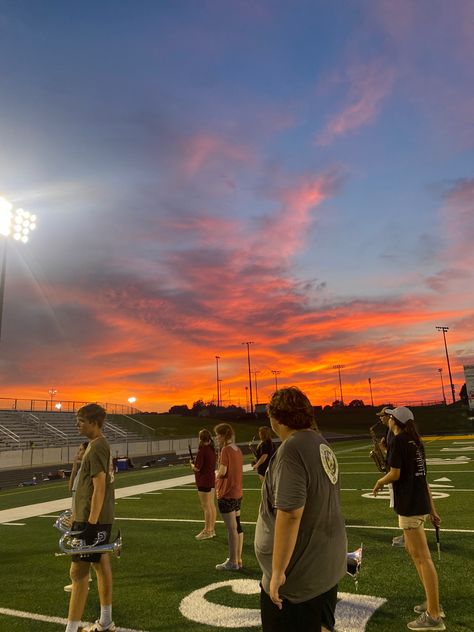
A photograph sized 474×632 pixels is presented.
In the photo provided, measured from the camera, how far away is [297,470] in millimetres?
2436

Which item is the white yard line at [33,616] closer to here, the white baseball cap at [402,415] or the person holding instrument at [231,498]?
the person holding instrument at [231,498]

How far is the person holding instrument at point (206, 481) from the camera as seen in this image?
322 inches

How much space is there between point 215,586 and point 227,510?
3.09 feet

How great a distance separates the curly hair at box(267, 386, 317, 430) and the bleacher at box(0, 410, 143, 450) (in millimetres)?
33176

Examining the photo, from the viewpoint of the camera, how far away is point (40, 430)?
39438 millimetres

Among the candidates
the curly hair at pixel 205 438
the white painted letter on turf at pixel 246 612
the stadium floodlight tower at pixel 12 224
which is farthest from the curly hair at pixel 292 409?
the stadium floodlight tower at pixel 12 224

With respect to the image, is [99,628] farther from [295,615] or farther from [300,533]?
[300,533]

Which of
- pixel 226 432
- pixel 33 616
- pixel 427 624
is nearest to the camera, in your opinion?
pixel 427 624

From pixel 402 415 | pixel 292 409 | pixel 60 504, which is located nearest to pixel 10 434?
pixel 60 504

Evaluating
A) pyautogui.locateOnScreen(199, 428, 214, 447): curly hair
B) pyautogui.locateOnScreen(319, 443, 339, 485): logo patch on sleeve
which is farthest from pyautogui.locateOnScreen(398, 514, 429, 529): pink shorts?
pyautogui.locateOnScreen(199, 428, 214, 447): curly hair

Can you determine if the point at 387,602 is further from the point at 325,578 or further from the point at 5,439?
the point at 5,439

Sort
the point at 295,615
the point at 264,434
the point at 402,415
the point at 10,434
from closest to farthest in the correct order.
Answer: the point at 295,615 < the point at 402,415 < the point at 264,434 < the point at 10,434

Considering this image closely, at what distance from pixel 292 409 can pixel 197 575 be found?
4.51 metres

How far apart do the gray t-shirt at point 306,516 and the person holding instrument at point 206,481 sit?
5.74 metres
